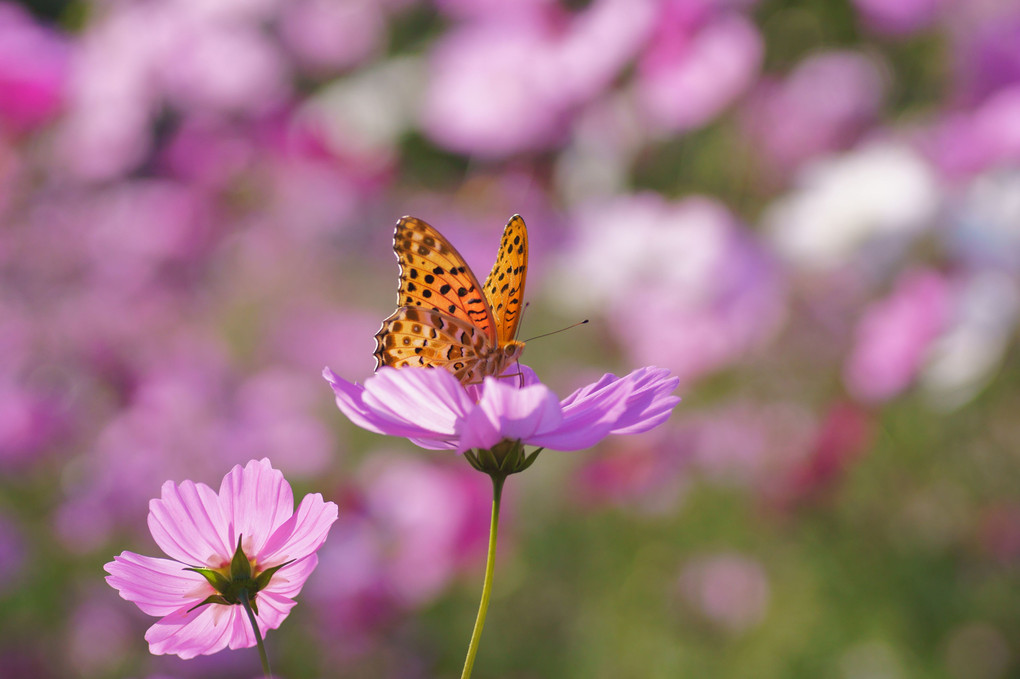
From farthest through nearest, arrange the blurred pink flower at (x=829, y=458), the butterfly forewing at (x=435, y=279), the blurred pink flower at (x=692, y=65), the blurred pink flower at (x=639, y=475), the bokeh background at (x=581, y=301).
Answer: the blurred pink flower at (x=639, y=475), the blurred pink flower at (x=829, y=458), the bokeh background at (x=581, y=301), the blurred pink flower at (x=692, y=65), the butterfly forewing at (x=435, y=279)

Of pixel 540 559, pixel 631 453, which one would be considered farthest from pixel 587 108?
pixel 540 559

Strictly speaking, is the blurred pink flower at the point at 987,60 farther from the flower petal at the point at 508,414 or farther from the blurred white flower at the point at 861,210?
the flower petal at the point at 508,414

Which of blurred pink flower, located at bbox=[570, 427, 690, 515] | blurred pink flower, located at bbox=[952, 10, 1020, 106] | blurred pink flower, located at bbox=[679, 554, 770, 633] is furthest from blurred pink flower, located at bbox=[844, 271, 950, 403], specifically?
blurred pink flower, located at bbox=[679, 554, 770, 633]

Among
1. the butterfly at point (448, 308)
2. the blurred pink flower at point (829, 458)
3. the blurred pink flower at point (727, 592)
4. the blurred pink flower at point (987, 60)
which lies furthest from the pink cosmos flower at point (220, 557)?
the blurred pink flower at point (727, 592)

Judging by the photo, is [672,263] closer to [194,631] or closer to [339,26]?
[339,26]

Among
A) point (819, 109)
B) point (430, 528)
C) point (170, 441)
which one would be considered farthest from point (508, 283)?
point (819, 109)

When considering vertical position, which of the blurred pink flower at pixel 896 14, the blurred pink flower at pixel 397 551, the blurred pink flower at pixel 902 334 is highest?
the blurred pink flower at pixel 896 14
